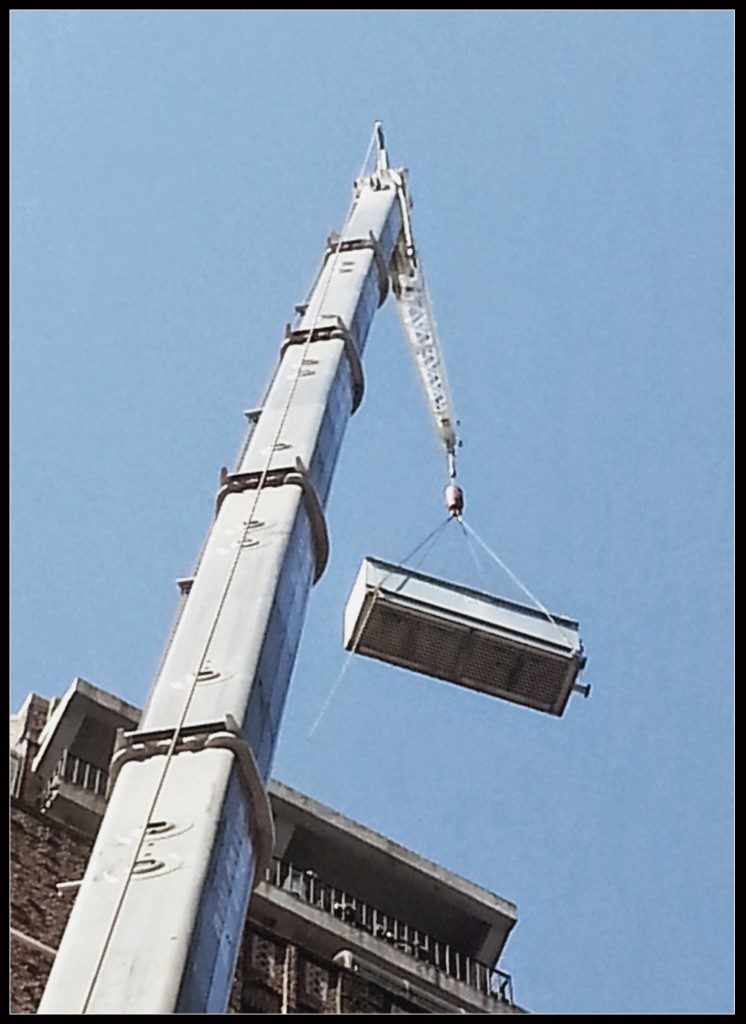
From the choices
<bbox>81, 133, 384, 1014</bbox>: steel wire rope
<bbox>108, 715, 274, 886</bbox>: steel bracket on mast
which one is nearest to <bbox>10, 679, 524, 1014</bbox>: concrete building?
<bbox>81, 133, 384, 1014</bbox>: steel wire rope

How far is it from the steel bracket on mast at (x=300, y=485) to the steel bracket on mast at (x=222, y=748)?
114 inches

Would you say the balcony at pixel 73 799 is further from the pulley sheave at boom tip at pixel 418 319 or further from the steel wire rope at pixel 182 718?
the steel wire rope at pixel 182 718

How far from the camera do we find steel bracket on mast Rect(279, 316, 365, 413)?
51.8 ft

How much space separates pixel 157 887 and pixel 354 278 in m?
11.5

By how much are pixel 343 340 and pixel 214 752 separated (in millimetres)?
7384

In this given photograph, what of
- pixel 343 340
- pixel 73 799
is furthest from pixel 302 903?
pixel 343 340

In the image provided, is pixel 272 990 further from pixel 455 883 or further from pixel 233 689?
pixel 233 689

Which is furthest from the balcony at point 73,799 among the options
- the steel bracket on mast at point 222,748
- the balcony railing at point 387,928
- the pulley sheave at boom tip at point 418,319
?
the steel bracket on mast at point 222,748

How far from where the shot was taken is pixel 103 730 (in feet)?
85.3

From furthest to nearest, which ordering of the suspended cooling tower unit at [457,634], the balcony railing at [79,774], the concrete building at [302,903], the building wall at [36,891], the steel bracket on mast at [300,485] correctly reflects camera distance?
the balcony railing at [79,774]
the concrete building at [302,903]
the building wall at [36,891]
the suspended cooling tower unit at [457,634]
the steel bracket on mast at [300,485]

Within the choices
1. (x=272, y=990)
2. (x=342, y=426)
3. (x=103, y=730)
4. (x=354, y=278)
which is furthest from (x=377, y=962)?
(x=342, y=426)

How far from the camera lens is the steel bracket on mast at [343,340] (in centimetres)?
1578
